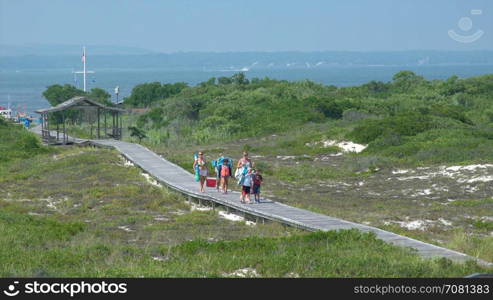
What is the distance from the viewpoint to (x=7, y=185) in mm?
30562

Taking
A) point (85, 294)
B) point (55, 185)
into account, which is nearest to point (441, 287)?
point (85, 294)

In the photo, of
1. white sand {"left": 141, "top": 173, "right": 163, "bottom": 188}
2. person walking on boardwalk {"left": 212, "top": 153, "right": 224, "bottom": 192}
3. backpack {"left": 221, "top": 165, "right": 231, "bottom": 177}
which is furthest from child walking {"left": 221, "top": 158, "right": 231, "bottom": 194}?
white sand {"left": 141, "top": 173, "right": 163, "bottom": 188}

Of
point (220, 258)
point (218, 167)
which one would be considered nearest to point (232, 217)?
point (218, 167)

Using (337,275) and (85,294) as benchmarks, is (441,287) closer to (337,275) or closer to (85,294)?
(337,275)

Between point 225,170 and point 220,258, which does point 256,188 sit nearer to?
point 225,170

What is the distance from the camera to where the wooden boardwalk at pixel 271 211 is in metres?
16.6

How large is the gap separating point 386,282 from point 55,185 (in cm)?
1950

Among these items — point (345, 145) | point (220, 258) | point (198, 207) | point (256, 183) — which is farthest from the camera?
point (345, 145)

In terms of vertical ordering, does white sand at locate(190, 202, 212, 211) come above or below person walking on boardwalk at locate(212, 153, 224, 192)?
below

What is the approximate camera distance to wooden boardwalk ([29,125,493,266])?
16625 millimetres

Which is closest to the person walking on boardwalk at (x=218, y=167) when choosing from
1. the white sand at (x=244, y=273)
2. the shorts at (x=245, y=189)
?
the shorts at (x=245, y=189)

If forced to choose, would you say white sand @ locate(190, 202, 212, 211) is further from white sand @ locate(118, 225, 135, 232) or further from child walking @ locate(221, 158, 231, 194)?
white sand @ locate(118, 225, 135, 232)

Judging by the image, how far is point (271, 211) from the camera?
71.2ft

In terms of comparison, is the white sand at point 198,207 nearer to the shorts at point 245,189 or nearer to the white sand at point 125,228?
the shorts at point 245,189
